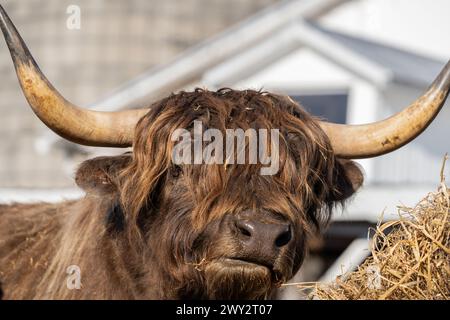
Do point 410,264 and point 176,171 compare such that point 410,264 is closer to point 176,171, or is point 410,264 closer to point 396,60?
point 176,171

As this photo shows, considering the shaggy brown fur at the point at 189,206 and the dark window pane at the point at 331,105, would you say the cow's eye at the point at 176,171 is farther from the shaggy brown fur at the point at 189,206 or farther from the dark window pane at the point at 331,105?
the dark window pane at the point at 331,105

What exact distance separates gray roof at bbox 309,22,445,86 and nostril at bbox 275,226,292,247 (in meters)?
11.8

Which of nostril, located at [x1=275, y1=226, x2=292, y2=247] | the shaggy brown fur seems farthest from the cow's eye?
nostril, located at [x1=275, y1=226, x2=292, y2=247]

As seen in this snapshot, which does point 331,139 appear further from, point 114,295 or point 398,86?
point 398,86

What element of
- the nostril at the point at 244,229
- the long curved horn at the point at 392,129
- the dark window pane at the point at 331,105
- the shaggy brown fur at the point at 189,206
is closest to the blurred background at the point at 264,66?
the dark window pane at the point at 331,105

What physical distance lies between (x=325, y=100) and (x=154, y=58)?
15.4 metres


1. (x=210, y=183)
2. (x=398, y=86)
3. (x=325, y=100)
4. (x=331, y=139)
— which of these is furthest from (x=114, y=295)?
(x=325, y=100)

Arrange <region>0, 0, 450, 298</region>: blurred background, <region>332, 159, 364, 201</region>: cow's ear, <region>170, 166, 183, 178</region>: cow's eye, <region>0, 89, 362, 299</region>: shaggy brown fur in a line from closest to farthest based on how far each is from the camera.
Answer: <region>0, 89, 362, 299</region>: shaggy brown fur < <region>170, 166, 183, 178</region>: cow's eye < <region>332, 159, 364, 201</region>: cow's ear < <region>0, 0, 450, 298</region>: blurred background

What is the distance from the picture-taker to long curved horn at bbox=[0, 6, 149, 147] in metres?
6.36

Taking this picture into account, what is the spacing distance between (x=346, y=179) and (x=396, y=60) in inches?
524

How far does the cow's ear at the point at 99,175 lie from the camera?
6824 mm

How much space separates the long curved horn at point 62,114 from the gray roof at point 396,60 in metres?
11.2

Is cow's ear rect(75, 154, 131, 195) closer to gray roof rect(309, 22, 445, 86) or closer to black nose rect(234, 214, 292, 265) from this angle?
black nose rect(234, 214, 292, 265)

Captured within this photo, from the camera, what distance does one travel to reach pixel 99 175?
22.5 ft
